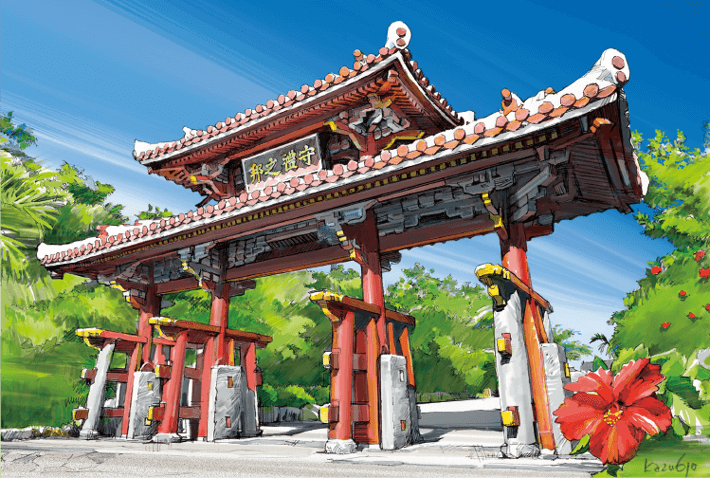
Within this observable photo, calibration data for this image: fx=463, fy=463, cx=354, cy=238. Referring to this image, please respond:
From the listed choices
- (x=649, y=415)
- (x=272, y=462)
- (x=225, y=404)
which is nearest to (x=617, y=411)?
(x=649, y=415)

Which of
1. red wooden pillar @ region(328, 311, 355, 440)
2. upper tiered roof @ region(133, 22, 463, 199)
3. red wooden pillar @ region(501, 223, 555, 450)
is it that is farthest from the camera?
upper tiered roof @ region(133, 22, 463, 199)

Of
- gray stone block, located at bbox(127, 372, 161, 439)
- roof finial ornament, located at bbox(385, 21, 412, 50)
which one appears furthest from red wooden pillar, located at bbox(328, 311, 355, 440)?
gray stone block, located at bbox(127, 372, 161, 439)

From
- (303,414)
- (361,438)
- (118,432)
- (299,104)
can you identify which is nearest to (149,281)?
(118,432)

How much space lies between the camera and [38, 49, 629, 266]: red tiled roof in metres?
3.93

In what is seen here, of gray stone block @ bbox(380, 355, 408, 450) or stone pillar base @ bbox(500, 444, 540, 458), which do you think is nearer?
stone pillar base @ bbox(500, 444, 540, 458)

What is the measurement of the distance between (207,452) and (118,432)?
3.98 m

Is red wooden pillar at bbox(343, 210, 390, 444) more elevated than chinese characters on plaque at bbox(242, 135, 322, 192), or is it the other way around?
chinese characters on plaque at bbox(242, 135, 322, 192)

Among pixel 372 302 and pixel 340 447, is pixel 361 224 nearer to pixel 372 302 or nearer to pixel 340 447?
pixel 372 302

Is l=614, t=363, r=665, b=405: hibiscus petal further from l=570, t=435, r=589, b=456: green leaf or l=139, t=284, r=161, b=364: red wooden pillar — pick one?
l=139, t=284, r=161, b=364: red wooden pillar

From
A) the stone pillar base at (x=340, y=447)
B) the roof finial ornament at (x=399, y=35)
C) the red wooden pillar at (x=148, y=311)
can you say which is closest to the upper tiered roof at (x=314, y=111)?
the roof finial ornament at (x=399, y=35)

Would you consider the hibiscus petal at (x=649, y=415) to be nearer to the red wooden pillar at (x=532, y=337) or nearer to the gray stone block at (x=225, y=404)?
the red wooden pillar at (x=532, y=337)

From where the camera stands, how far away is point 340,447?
→ 5051mm

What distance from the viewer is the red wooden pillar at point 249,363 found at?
756cm

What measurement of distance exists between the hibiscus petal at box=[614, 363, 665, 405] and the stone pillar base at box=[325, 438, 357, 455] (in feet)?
13.5
